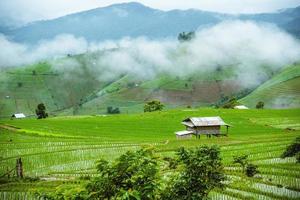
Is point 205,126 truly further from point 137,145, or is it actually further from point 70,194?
point 70,194

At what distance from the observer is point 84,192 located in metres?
14.5

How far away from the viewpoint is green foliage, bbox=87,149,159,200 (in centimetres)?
1467

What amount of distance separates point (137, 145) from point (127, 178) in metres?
37.8

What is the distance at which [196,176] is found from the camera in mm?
18594

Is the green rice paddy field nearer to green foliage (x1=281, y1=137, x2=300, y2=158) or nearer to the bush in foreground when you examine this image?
green foliage (x1=281, y1=137, x2=300, y2=158)

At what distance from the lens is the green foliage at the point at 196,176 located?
55.9 feet

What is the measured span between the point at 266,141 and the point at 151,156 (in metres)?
41.1

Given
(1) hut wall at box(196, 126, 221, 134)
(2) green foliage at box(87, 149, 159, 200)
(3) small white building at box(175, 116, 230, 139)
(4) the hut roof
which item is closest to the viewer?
(2) green foliage at box(87, 149, 159, 200)

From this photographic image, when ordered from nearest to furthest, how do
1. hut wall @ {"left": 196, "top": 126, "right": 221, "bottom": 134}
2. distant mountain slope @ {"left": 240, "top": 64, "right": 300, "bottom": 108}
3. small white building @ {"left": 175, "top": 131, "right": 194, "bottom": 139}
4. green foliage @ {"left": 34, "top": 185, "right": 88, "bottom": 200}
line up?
green foliage @ {"left": 34, "top": 185, "right": 88, "bottom": 200}, small white building @ {"left": 175, "top": 131, "right": 194, "bottom": 139}, hut wall @ {"left": 196, "top": 126, "right": 221, "bottom": 134}, distant mountain slope @ {"left": 240, "top": 64, "right": 300, "bottom": 108}

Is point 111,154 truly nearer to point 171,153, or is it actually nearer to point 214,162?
point 171,153

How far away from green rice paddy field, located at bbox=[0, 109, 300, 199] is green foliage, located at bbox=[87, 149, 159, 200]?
591 centimetres

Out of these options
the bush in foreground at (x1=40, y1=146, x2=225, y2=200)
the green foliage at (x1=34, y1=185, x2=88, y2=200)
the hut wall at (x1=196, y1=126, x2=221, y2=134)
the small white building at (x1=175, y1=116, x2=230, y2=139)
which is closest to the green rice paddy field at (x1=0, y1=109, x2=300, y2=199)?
the small white building at (x1=175, y1=116, x2=230, y2=139)

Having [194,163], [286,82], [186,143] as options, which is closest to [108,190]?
[194,163]

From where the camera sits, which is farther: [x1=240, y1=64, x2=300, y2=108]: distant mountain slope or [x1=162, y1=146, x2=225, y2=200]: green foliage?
[x1=240, y1=64, x2=300, y2=108]: distant mountain slope
